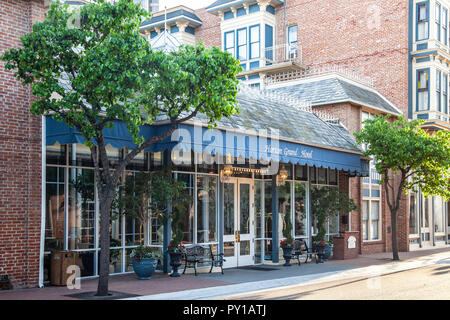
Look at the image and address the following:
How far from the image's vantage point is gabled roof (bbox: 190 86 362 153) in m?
16.8

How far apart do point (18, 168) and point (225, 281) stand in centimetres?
583

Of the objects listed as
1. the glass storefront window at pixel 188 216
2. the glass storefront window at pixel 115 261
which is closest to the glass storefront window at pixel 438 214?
the glass storefront window at pixel 188 216

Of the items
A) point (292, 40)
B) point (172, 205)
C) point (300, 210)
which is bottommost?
point (300, 210)

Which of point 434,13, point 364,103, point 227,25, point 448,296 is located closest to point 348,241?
point 364,103

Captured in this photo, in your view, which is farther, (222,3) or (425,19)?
(222,3)

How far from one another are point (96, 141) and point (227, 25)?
19.9 m

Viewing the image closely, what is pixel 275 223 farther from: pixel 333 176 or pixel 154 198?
pixel 154 198

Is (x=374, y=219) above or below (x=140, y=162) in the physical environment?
below

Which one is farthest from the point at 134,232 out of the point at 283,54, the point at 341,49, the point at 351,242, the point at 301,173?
the point at 283,54

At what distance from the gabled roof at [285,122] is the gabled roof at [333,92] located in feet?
4.07

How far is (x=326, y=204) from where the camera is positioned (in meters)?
20.4

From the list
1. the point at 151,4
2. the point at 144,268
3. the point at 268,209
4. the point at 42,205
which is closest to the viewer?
the point at 42,205

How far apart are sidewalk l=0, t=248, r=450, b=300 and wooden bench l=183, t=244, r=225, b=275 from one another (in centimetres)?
34

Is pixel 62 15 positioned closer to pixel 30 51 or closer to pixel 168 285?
pixel 30 51
